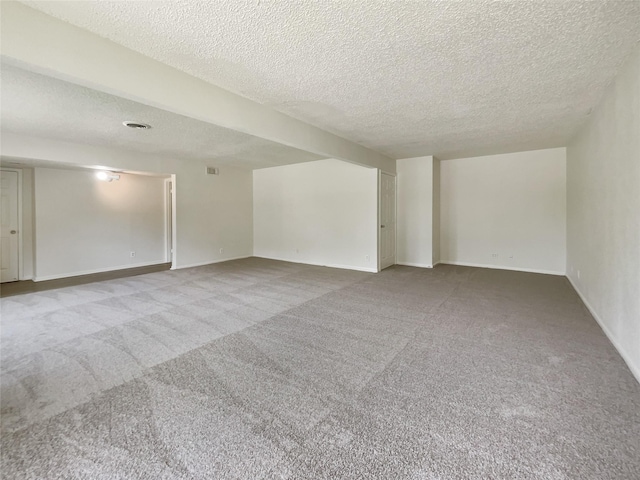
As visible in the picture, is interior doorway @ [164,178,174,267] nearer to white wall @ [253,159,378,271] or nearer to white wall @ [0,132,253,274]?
white wall @ [0,132,253,274]

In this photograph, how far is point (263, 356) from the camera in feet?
8.37

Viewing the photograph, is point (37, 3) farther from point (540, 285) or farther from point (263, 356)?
point (540, 285)

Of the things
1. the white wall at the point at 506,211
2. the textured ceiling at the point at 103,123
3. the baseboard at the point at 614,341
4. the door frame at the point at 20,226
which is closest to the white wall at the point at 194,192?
the textured ceiling at the point at 103,123

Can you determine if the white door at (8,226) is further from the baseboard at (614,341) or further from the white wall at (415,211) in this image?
the baseboard at (614,341)

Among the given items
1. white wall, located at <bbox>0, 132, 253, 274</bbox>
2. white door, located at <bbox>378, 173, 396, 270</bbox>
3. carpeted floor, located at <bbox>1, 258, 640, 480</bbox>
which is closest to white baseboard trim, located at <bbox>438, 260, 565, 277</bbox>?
white door, located at <bbox>378, 173, 396, 270</bbox>

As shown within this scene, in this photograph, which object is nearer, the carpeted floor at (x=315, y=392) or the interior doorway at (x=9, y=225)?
the carpeted floor at (x=315, y=392)

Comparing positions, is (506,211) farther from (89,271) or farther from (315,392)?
(89,271)

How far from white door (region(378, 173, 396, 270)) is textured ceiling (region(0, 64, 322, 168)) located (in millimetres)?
1843

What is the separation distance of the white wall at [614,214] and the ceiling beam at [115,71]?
325cm

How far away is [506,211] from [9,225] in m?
9.77

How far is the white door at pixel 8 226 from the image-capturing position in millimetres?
5293

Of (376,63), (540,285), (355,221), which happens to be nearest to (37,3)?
(376,63)

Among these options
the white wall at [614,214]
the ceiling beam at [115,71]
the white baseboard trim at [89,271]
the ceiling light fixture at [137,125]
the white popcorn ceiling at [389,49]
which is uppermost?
the ceiling light fixture at [137,125]

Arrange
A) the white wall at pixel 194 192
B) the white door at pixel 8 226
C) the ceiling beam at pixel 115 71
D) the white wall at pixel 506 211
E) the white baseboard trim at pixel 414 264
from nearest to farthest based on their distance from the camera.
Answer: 1. the ceiling beam at pixel 115 71
2. the white wall at pixel 194 192
3. the white door at pixel 8 226
4. the white wall at pixel 506 211
5. the white baseboard trim at pixel 414 264
